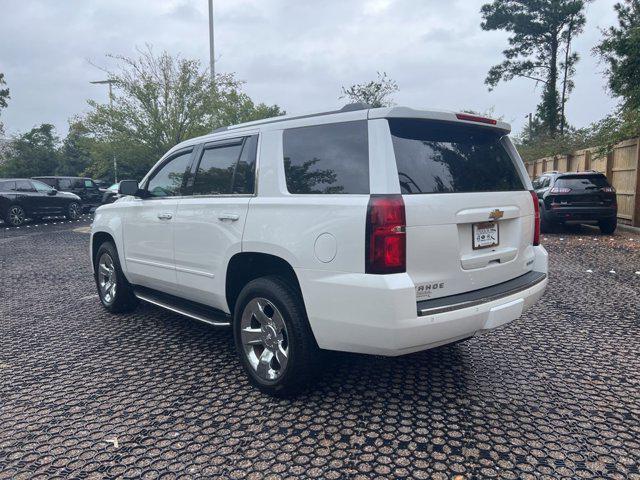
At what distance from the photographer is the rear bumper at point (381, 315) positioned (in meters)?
2.74

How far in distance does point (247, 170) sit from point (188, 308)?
53.0 inches

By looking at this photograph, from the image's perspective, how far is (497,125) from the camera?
3.57 m

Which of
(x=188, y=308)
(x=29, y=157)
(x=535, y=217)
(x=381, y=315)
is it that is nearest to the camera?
(x=381, y=315)

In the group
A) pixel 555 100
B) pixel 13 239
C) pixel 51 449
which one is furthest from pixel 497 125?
pixel 555 100

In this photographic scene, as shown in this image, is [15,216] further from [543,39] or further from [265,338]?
[543,39]

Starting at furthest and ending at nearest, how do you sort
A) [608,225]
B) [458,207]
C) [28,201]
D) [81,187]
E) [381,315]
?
[81,187] < [28,201] < [608,225] < [458,207] < [381,315]

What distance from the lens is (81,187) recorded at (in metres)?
22.0

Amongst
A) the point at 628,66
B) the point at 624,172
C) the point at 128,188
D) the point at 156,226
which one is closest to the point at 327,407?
the point at 156,226

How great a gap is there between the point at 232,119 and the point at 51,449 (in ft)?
62.7

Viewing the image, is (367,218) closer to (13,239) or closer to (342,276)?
(342,276)

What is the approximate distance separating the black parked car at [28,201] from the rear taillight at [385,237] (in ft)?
59.1

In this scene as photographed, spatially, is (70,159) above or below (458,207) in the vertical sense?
above

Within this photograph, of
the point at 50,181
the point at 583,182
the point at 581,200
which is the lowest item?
the point at 581,200

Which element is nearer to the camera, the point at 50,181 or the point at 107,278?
the point at 107,278
